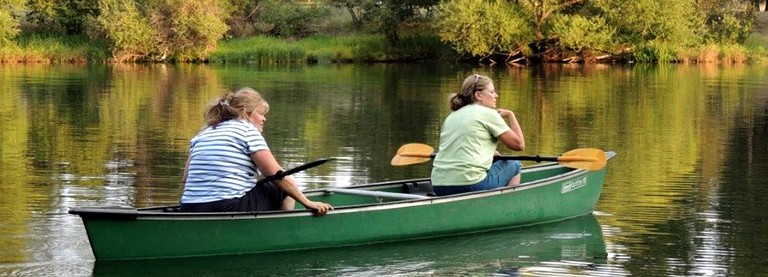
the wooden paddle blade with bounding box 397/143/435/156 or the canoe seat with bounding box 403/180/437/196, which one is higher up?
the wooden paddle blade with bounding box 397/143/435/156

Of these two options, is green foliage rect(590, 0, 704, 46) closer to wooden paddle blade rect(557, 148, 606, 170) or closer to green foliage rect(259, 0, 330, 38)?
green foliage rect(259, 0, 330, 38)

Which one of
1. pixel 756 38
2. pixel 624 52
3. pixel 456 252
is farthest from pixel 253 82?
pixel 756 38

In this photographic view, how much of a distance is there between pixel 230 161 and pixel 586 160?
3676 millimetres

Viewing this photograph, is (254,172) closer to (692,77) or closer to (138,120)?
(138,120)

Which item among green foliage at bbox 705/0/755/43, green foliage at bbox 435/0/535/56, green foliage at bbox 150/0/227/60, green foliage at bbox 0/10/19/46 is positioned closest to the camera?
green foliage at bbox 0/10/19/46

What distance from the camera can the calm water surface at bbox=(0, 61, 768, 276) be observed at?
32.8ft

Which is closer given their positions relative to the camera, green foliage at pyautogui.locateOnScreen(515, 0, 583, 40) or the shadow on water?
the shadow on water

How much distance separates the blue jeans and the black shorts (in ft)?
5.74

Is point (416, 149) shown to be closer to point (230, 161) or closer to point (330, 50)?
point (230, 161)

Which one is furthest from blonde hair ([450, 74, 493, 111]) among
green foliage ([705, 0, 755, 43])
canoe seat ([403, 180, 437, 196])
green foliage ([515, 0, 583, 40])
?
green foliage ([705, 0, 755, 43])

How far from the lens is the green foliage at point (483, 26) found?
5312 centimetres

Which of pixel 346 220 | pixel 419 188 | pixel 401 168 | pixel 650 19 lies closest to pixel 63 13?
pixel 650 19

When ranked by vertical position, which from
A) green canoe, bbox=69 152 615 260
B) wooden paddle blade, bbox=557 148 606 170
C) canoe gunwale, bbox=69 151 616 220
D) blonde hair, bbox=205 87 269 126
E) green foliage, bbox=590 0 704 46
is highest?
green foliage, bbox=590 0 704 46

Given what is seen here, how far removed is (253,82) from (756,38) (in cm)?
3134
